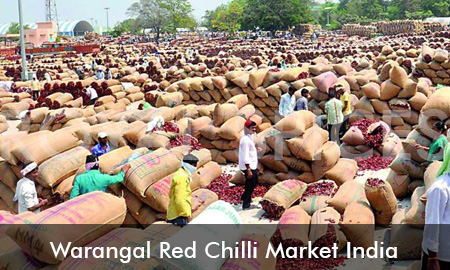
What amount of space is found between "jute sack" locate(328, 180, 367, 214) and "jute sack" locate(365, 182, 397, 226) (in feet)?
0.43

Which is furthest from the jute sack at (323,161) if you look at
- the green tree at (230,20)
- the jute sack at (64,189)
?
the green tree at (230,20)

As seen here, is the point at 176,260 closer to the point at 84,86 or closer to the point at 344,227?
the point at 344,227

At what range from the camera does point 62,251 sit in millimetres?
3439

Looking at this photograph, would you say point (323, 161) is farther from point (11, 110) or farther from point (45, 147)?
point (11, 110)

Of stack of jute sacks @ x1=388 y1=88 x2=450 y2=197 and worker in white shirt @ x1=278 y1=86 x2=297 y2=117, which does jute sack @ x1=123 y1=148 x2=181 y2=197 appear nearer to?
stack of jute sacks @ x1=388 y1=88 x2=450 y2=197

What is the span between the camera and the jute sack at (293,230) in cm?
465

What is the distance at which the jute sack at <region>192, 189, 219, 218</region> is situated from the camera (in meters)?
5.60

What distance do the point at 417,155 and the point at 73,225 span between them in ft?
14.6

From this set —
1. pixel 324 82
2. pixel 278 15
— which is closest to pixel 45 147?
pixel 324 82

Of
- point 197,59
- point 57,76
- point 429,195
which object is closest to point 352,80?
point 429,195

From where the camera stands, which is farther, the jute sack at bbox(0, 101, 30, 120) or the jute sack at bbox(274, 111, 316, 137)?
the jute sack at bbox(0, 101, 30, 120)

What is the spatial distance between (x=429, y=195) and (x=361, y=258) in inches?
69.6

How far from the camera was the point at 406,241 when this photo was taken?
4570mm

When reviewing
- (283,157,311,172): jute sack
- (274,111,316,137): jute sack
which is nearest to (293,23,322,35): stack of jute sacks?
(274,111,316,137): jute sack
